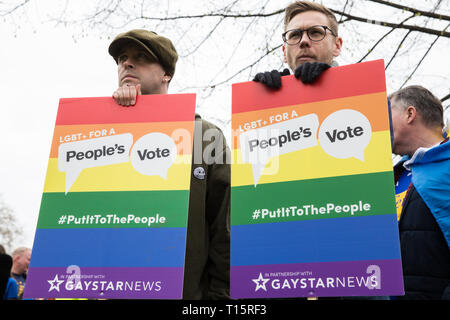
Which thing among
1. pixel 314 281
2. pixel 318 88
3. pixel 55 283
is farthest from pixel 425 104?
pixel 55 283

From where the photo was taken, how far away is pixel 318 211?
5.15 feet

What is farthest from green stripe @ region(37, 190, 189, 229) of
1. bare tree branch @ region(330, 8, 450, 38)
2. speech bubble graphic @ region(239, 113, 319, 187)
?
bare tree branch @ region(330, 8, 450, 38)

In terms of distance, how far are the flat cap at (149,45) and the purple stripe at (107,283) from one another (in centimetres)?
120

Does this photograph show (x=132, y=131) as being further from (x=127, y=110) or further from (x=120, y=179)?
(x=120, y=179)

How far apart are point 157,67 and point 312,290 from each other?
4.76ft

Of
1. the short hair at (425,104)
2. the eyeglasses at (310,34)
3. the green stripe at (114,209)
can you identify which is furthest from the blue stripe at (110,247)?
the short hair at (425,104)

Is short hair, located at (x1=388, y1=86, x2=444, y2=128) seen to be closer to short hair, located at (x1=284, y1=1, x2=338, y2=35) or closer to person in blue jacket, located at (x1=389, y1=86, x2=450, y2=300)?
person in blue jacket, located at (x1=389, y1=86, x2=450, y2=300)

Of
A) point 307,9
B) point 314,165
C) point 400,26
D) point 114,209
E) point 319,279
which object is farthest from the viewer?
point 400,26

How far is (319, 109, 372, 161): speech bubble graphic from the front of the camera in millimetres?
1607

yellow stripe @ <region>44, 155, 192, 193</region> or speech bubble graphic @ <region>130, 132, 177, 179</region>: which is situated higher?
speech bubble graphic @ <region>130, 132, 177, 179</region>

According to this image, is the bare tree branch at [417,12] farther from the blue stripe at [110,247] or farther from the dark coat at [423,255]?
the blue stripe at [110,247]

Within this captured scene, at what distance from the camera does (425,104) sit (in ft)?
8.87

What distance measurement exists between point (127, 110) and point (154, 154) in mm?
294

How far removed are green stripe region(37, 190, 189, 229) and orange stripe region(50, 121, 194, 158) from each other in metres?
0.22
